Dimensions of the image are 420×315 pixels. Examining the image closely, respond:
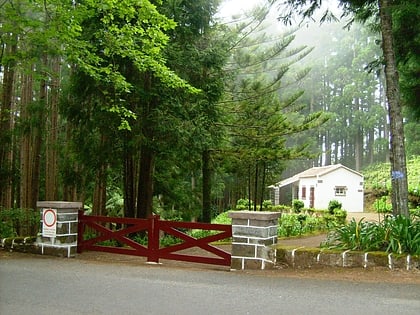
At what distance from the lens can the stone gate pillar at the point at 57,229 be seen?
8.30m

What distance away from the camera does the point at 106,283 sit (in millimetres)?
5820

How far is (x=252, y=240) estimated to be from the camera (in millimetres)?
7078

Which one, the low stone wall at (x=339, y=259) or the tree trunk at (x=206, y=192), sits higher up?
the tree trunk at (x=206, y=192)

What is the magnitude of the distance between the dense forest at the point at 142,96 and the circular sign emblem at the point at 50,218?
2387 millimetres

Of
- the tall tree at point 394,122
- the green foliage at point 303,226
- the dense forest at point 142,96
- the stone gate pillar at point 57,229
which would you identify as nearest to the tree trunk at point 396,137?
the tall tree at point 394,122

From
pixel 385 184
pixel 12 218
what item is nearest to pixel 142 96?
pixel 12 218

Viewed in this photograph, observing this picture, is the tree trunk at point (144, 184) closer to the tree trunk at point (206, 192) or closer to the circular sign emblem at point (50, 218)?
the tree trunk at point (206, 192)

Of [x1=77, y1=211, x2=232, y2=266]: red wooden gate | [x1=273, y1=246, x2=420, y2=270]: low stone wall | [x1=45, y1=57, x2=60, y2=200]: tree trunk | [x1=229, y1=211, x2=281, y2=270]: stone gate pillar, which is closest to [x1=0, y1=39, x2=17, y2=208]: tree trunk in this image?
[x1=45, y1=57, x2=60, y2=200]: tree trunk

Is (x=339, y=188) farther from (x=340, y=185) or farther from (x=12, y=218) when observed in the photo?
(x=12, y=218)

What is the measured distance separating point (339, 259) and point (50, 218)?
557 cm

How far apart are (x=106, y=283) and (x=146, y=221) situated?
7.52 feet

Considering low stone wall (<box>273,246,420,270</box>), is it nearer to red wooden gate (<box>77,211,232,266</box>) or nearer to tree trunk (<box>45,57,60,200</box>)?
red wooden gate (<box>77,211,232,266</box>)

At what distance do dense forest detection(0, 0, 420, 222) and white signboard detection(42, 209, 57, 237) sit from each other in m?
2.40

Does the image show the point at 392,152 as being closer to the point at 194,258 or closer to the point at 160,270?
the point at 194,258
